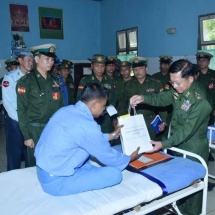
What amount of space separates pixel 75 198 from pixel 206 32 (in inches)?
193

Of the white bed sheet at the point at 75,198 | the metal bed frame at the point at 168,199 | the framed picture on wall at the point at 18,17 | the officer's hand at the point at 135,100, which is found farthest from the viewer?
the framed picture on wall at the point at 18,17

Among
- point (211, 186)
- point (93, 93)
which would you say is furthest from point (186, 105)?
point (211, 186)

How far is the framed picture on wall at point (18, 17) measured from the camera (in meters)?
7.05

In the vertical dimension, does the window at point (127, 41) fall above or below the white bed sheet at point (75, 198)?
above

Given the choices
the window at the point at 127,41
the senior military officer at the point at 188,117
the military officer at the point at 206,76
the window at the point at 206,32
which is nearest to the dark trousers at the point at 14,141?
the senior military officer at the point at 188,117

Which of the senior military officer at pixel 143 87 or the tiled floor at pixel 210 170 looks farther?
the senior military officer at pixel 143 87

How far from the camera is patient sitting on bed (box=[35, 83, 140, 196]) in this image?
4.92 feet

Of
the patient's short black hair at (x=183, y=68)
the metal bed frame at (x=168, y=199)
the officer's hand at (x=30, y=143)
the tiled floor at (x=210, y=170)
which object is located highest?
the patient's short black hair at (x=183, y=68)

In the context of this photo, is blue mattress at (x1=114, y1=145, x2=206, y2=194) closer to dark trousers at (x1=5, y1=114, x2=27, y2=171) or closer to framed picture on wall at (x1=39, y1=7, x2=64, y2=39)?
dark trousers at (x1=5, y1=114, x2=27, y2=171)

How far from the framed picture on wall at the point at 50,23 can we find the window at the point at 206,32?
4.53 meters

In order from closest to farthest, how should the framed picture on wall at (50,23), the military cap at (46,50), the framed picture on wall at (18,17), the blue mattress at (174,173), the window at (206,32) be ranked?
the blue mattress at (174,173) < the military cap at (46,50) < the window at (206,32) < the framed picture on wall at (18,17) < the framed picture on wall at (50,23)

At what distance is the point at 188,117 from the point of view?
202cm

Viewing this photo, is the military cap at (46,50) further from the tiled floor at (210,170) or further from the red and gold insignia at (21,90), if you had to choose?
the tiled floor at (210,170)

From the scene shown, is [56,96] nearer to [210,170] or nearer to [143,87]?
[143,87]
